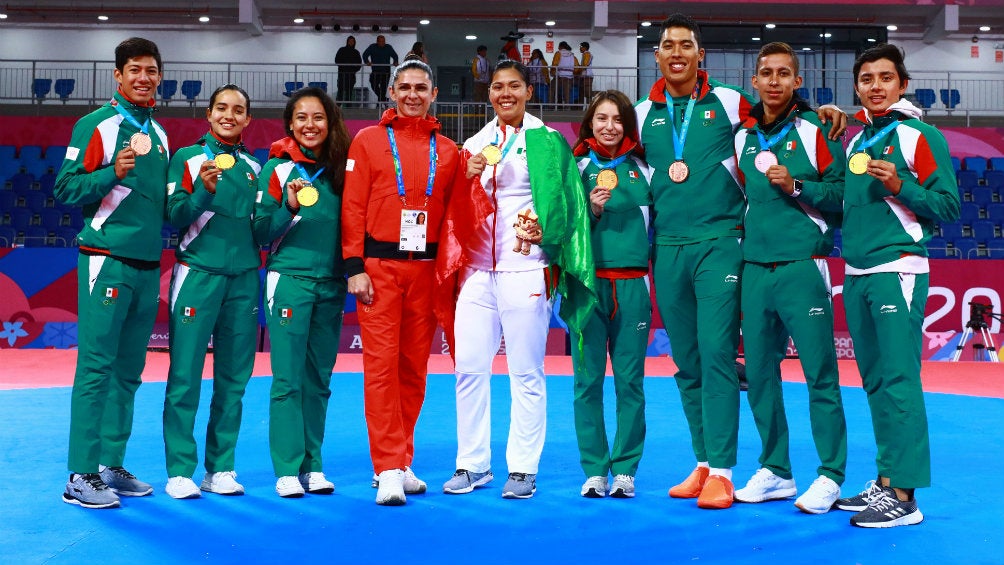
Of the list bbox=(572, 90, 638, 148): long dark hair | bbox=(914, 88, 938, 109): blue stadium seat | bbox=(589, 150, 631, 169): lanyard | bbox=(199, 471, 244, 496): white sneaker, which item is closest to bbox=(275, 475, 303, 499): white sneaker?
bbox=(199, 471, 244, 496): white sneaker

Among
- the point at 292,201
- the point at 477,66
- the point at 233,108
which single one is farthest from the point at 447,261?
the point at 477,66

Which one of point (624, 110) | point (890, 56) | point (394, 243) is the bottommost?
point (394, 243)

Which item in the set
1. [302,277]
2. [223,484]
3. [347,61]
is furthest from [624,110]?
[347,61]

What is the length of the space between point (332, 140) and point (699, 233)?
2.09m

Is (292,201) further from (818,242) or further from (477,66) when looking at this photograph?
(477,66)

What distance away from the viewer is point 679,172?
195 inches

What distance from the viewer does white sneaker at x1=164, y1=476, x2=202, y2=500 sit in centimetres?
471

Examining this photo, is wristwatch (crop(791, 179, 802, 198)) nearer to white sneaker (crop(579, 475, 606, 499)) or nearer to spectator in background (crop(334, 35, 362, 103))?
white sneaker (crop(579, 475, 606, 499))

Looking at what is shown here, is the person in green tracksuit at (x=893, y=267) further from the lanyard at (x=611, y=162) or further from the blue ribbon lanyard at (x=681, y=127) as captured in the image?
the lanyard at (x=611, y=162)

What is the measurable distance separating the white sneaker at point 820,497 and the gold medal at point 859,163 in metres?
1.55

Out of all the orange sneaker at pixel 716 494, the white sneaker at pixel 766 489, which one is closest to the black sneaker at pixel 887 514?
the white sneaker at pixel 766 489

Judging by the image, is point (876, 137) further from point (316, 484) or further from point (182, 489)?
point (182, 489)

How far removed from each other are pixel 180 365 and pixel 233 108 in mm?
1426

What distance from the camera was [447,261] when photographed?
16.1 ft
